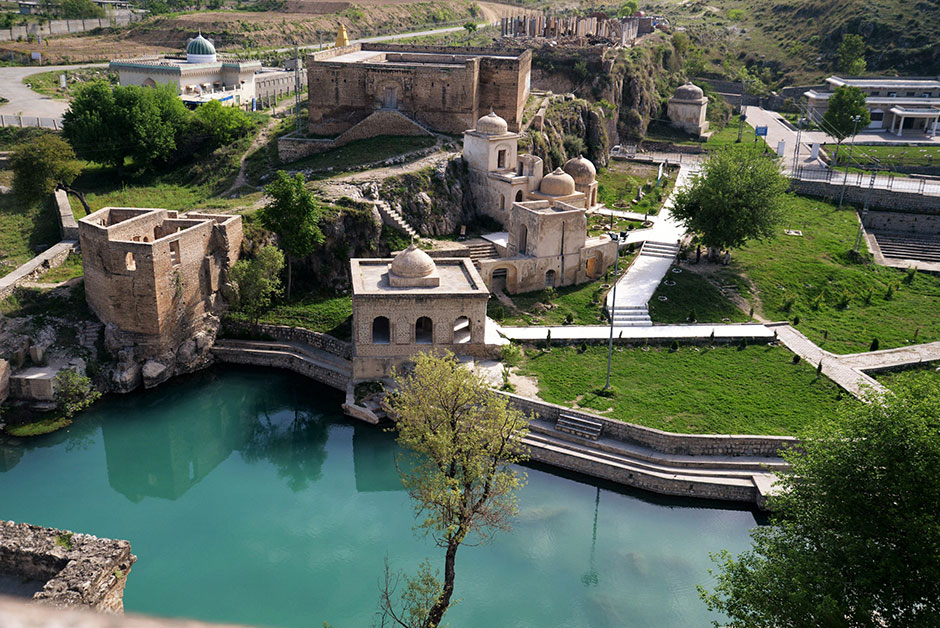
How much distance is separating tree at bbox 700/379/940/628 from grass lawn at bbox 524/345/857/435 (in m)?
8.41

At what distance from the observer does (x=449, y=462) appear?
17.4 meters

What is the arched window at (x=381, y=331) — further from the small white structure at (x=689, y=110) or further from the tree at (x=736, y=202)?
the small white structure at (x=689, y=110)

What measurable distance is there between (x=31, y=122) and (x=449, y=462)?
3611cm

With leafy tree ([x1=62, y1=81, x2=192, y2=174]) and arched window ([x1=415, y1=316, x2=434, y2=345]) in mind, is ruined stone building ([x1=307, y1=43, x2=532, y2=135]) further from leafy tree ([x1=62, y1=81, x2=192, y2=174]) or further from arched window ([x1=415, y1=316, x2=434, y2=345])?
arched window ([x1=415, y1=316, x2=434, y2=345])

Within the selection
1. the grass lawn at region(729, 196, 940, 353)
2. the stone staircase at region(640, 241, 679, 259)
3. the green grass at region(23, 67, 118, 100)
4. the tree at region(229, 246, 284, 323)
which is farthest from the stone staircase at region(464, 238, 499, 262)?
the green grass at region(23, 67, 118, 100)

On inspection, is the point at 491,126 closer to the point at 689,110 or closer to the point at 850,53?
the point at 689,110

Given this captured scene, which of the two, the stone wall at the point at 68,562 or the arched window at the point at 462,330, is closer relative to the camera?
the stone wall at the point at 68,562

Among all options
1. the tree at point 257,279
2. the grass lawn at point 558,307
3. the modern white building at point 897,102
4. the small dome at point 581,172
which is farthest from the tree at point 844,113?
the tree at point 257,279

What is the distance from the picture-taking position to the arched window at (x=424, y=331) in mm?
26870

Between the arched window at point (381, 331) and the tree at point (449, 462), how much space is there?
254 inches

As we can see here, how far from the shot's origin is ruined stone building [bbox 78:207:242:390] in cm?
2623

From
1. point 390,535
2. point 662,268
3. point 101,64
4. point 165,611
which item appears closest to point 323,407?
point 390,535

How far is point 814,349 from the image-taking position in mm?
27891

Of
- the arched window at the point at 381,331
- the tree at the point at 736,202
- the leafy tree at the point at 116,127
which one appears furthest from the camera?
the leafy tree at the point at 116,127
